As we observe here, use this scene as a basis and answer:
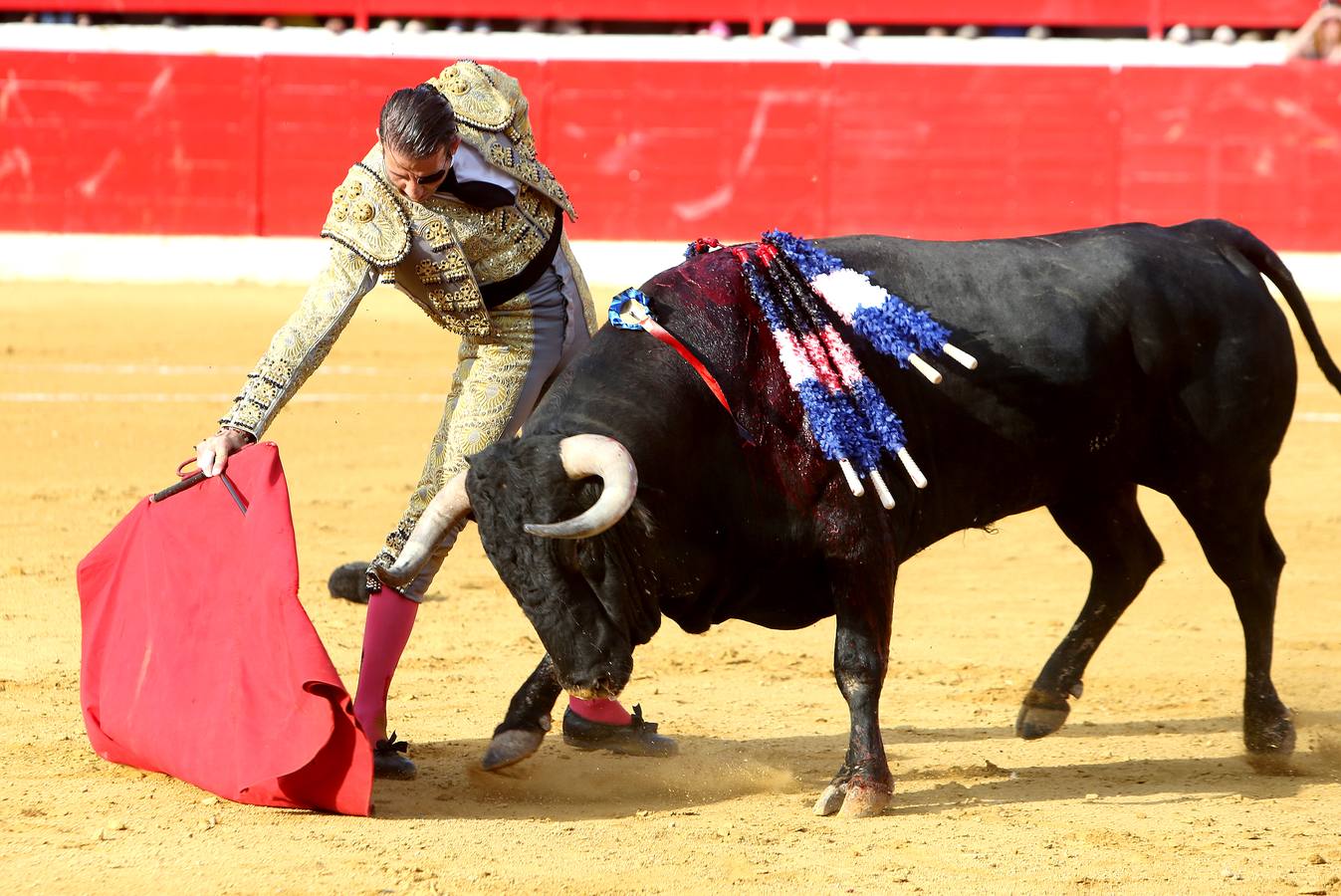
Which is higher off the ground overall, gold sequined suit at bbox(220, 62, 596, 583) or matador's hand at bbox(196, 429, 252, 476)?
gold sequined suit at bbox(220, 62, 596, 583)

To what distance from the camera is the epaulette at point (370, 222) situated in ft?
10.2

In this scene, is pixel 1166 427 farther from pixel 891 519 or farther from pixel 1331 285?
pixel 1331 285

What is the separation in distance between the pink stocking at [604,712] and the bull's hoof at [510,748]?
26 centimetres

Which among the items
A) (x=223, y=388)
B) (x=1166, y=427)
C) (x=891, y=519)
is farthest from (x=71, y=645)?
(x=223, y=388)

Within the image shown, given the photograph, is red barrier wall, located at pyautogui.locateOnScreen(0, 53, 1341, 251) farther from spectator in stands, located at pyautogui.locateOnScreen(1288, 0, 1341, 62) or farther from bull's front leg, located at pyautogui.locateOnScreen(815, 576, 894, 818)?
bull's front leg, located at pyautogui.locateOnScreen(815, 576, 894, 818)

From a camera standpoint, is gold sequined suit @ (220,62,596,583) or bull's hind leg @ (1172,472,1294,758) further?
bull's hind leg @ (1172,472,1294,758)

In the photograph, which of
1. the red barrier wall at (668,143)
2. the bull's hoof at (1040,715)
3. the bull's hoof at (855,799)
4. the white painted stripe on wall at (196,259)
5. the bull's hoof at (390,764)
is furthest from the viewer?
the red barrier wall at (668,143)

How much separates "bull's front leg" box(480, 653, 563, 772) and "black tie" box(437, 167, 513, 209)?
2.76ft

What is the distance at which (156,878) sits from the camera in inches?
102

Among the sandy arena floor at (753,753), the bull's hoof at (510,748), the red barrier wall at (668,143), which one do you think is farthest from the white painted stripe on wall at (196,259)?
the bull's hoof at (510,748)

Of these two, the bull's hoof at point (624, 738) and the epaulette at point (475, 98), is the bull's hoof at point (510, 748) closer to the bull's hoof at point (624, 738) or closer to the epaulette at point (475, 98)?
the bull's hoof at point (624, 738)

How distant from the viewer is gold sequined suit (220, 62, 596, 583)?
10.2 ft

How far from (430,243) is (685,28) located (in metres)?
12.2

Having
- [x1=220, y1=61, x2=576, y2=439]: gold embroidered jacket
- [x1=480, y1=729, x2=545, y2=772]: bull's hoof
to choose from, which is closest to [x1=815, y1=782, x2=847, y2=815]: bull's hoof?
[x1=480, y1=729, x2=545, y2=772]: bull's hoof
